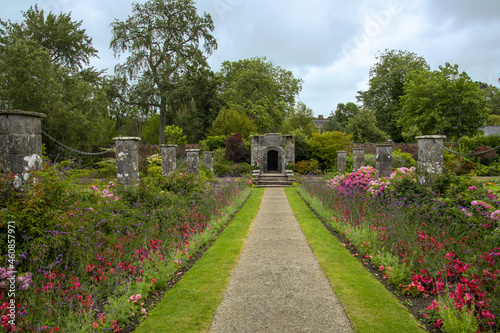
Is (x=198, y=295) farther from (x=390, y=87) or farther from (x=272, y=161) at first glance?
(x=390, y=87)

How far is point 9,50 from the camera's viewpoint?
1933 centimetres

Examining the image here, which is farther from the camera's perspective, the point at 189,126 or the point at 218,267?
the point at 189,126

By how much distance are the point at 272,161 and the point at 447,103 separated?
16046 mm

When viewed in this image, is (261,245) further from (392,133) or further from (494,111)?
(494,111)

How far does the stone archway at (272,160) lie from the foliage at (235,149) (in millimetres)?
2073

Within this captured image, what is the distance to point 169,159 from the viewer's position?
12.5m

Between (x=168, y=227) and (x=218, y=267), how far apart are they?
1.44m

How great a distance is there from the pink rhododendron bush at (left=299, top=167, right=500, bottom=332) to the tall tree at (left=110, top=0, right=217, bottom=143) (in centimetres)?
2571

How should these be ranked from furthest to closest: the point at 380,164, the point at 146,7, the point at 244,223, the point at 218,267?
1. the point at 146,7
2. the point at 380,164
3. the point at 244,223
4. the point at 218,267

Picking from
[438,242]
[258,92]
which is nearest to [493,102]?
[258,92]

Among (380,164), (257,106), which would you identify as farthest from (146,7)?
(380,164)

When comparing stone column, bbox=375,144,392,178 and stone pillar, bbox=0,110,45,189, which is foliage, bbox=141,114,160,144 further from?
stone pillar, bbox=0,110,45,189

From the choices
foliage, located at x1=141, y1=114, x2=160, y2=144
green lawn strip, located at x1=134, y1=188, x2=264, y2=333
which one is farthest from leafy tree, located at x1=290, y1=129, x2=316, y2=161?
green lawn strip, located at x1=134, y1=188, x2=264, y2=333

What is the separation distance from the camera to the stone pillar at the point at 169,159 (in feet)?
40.4
